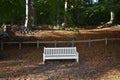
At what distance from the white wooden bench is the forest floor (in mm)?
226

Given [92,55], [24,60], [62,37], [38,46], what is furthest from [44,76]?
[62,37]

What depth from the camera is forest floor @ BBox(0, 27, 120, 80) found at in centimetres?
1131

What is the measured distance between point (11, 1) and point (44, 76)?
7.88 m

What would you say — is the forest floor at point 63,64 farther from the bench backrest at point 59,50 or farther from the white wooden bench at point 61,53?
the bench backrest at point 59,50

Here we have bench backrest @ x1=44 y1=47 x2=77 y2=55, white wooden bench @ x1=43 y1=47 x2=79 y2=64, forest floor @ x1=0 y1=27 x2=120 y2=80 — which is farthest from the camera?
bench backrest @ x1=44 y1=47 x2=77 y2=55

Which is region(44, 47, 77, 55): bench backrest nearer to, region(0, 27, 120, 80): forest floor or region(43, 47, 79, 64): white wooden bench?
region(43, 47, 79, 64): white wooden bench

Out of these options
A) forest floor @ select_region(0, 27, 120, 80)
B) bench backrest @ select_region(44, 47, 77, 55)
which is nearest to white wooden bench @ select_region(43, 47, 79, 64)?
bench backrest @ select_region(44, 47, 77, 55)

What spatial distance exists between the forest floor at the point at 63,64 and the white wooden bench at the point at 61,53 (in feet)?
0.74

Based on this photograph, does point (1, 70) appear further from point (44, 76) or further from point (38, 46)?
point (38, 46)

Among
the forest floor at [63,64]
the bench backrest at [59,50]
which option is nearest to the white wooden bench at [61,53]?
the bench backrest at [59,50]

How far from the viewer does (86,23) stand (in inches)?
1169

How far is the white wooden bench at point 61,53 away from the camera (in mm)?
13234

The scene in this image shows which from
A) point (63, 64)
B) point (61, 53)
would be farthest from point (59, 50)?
point (63, 64)

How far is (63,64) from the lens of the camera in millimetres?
12898
